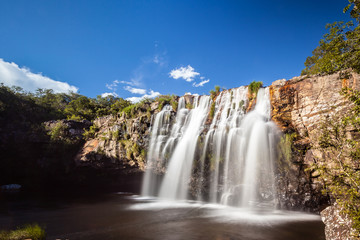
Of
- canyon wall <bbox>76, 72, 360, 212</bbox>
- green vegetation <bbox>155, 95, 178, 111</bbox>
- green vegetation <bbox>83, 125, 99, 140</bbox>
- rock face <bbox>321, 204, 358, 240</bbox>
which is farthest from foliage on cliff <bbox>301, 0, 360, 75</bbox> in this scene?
green vegetation <bbox>83, 125, 99, 140</bbox>

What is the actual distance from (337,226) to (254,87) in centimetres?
1179

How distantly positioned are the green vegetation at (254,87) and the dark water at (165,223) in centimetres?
939

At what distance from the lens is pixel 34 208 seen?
1289 centimetres

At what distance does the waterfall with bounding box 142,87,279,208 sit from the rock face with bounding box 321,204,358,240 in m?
6.46

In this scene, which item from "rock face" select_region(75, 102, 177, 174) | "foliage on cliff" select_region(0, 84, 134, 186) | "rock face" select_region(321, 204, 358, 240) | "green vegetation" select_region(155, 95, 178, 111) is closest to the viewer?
"rock face" select_region(321, 204, 358, 240)

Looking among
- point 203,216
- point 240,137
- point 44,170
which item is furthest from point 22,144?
point 240,137

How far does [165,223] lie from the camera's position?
30.7 feet

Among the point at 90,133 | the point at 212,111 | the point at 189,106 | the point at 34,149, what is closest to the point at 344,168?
the point at 212,111

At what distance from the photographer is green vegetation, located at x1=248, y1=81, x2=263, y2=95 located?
605 inches

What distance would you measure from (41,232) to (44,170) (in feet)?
63.4

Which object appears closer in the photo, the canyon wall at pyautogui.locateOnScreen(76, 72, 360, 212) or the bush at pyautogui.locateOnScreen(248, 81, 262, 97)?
the canyon wall at pyautogui.locateOnScreen(76, 72, 360, 212)

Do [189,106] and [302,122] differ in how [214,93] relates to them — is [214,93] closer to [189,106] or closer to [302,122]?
[189,106]

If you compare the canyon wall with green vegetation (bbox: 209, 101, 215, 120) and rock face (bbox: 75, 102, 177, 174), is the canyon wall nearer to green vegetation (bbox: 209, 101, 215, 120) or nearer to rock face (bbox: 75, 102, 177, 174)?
green vegetation (bbox: 209, 101, 215, 120)

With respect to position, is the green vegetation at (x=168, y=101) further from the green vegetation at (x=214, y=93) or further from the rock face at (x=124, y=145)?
the green vegetation at (x=214, y=93)
